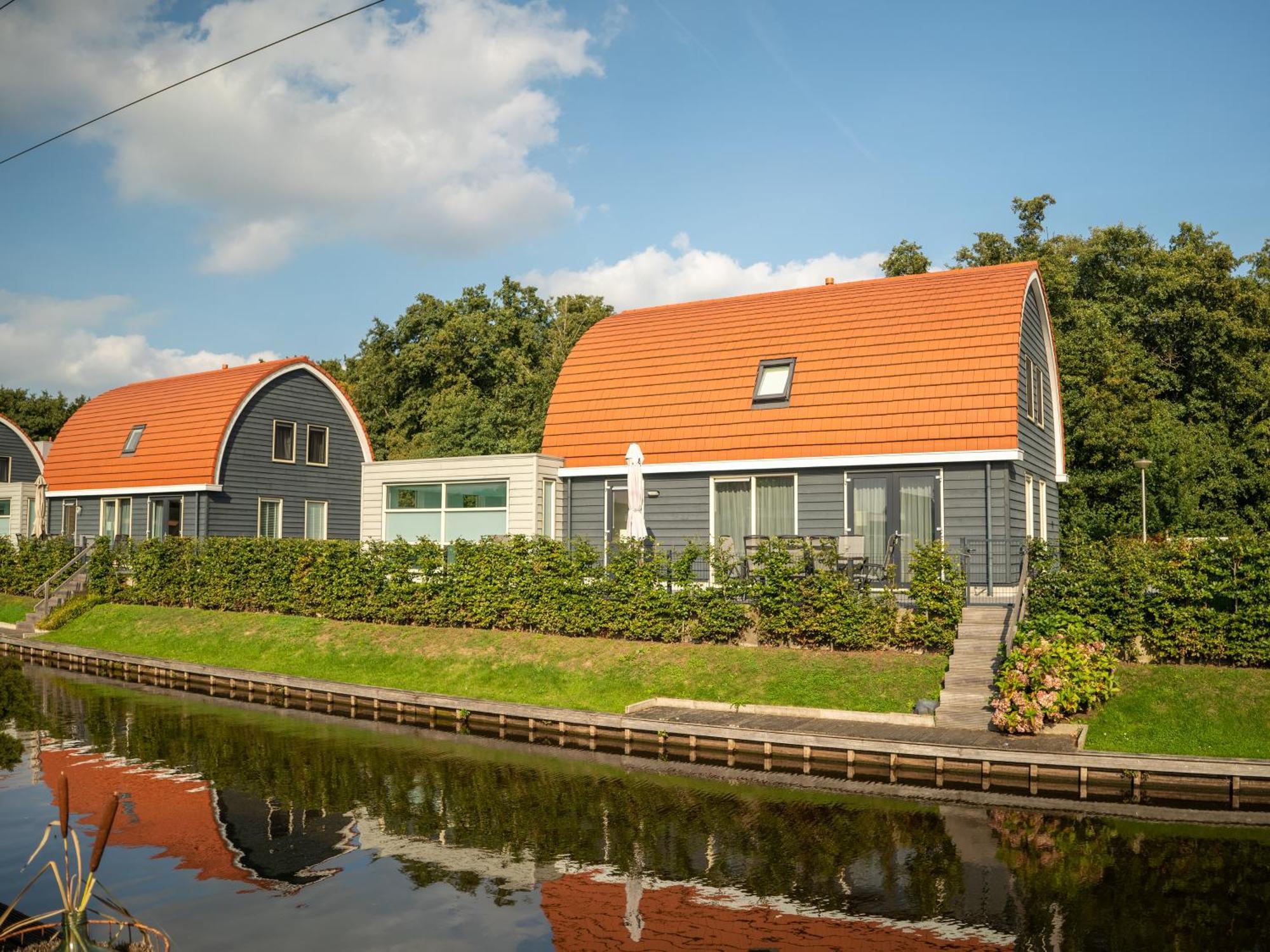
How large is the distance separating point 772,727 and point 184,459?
24378mm

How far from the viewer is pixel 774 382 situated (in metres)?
23.9

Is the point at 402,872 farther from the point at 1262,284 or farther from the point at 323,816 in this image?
the point at 1262,284

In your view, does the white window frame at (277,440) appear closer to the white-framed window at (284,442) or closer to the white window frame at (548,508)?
the white-framed window at (284,442)

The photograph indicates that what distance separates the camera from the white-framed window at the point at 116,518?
114ft

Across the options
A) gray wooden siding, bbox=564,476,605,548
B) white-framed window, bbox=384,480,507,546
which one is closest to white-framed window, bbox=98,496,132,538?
white-framed window, bbox=384,480,507,546

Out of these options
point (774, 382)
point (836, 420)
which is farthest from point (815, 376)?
point (836, 420)

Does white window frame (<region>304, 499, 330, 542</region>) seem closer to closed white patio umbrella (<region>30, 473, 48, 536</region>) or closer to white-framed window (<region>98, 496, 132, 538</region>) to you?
white-framed window (<region>98, 496, 132, 538</region>)

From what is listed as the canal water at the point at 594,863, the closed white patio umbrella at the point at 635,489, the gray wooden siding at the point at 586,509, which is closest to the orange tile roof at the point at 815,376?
the gray wooden siding at the point at 586,509

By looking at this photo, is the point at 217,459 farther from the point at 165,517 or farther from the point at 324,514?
the point at 324,514

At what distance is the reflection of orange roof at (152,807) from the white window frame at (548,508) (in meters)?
11.1

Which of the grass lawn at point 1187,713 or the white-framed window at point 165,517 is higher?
the white-framed window at point 165,517

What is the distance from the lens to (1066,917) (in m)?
9.11

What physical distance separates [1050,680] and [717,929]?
7568 millimetres

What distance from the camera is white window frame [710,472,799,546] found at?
22.5 m
